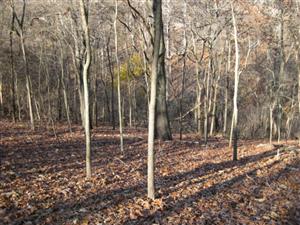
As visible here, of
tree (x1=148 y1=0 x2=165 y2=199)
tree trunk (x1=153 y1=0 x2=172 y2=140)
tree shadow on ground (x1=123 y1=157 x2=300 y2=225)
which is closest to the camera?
tree shadow on ground (x1=123 y1=157 x2=300 y2=225)

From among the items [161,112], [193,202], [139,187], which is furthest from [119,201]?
[161,112]

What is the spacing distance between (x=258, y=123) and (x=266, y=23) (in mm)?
8951

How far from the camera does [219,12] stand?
18578mm

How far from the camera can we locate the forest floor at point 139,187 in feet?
21.3

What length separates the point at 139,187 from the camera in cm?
823

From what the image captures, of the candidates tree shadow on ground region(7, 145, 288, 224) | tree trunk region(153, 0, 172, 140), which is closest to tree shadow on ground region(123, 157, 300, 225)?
tree shadow on ground region(7, 145, 288, 224)

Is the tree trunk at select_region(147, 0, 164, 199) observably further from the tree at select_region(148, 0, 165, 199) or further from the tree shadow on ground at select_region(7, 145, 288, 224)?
the tree shadow on ground at select_region(7, 145, 288, 224)

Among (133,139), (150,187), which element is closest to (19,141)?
(133,139)

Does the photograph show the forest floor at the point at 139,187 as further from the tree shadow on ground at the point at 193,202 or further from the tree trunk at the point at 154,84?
the tree trunk at the point at 154,84

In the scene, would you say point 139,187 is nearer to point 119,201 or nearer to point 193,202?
point 119,201

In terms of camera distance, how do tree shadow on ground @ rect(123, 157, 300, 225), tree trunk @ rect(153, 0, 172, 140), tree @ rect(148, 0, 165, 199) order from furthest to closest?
tree trunk @ rect(153, 0, 172, 140) → tree @ rect(148, 0, 165, 199) → tree shadow on ground @ rect(123, 157, 300, 225)

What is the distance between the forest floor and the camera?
649cm

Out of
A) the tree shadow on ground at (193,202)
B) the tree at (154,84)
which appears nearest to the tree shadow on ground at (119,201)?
the tree shadow on ground at (193,202)

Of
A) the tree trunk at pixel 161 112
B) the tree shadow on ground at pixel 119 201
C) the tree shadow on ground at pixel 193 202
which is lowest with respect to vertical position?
the tree shadow on ground at pixel 193 202
